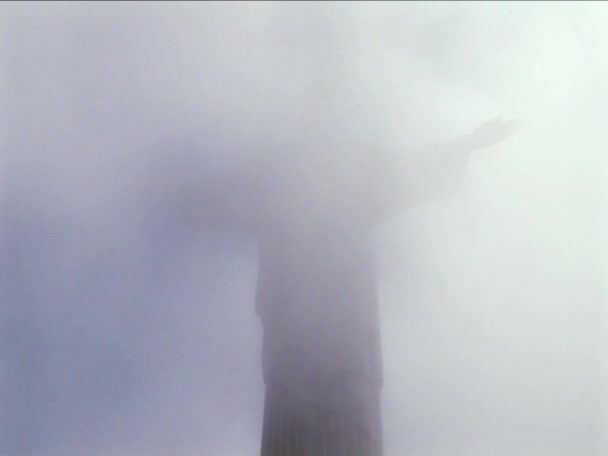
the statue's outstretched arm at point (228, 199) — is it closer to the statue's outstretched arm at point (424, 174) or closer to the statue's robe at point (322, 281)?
the statue's robe at point (322, 281)

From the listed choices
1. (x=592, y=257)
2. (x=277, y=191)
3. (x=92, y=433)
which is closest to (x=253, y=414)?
(x=92, y=433)

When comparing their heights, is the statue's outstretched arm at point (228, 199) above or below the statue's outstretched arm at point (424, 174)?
below

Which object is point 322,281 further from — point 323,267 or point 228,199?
point 228,199

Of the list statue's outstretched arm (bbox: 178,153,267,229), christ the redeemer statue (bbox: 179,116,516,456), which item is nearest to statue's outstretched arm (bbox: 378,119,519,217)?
christ the redeemer statue (bbox: 179,116,516,456)

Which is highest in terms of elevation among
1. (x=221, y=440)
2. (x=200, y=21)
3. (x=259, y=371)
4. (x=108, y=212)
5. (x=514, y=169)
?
(x=200, y=21)

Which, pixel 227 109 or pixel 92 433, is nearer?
pixel 92 433

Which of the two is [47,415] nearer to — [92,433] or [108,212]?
[92,433]

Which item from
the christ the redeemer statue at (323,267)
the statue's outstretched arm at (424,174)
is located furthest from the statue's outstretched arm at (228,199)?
the statue's outstretched arm at (424,174)

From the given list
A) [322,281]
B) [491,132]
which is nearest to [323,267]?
[322,281]

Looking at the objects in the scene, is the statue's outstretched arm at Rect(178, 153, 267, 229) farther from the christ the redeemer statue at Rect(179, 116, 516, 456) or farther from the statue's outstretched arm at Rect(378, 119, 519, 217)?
the statue's outstretched arm at Rect(378, 119, 519, 217)
